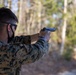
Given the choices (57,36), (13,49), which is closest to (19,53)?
(13,49)

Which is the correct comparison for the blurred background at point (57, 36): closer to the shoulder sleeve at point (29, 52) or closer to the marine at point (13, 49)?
the marine at point (13, 49)

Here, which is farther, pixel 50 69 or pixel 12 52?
pixel 50 69

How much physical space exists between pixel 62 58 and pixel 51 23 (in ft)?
8.37

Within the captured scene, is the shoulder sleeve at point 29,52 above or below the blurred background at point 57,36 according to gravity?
above

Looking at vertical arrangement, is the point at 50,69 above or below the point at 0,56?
below

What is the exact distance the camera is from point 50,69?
15570 mm

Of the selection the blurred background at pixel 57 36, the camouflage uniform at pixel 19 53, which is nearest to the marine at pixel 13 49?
the camouflage uniform at pixel 19 53

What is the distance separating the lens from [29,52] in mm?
2398

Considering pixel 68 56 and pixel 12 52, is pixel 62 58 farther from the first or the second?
pixel 12 52

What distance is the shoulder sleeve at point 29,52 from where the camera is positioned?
239 centimetres

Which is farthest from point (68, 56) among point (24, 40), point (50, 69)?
point (24, 40)

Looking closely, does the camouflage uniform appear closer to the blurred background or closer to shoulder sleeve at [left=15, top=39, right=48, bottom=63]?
shoulder sleeve at [left=15, top=39, right=48, bottom=63]

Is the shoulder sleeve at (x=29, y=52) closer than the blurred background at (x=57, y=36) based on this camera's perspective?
Yes

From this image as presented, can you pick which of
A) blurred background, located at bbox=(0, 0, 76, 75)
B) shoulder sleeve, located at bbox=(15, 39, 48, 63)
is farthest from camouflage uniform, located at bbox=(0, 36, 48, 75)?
blurred background, located at bbox=(0, 0, 76, 75)
